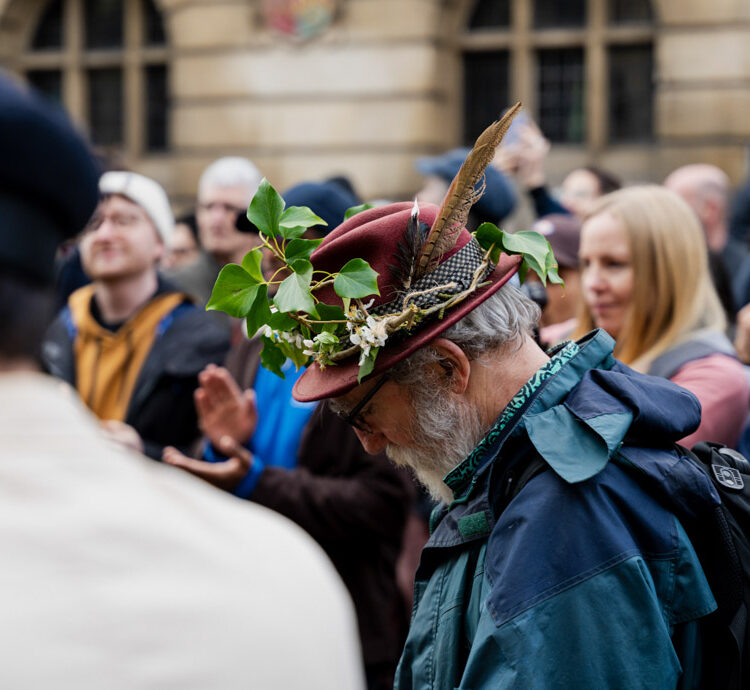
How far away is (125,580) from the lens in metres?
1.11

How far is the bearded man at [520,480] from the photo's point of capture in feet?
6.17

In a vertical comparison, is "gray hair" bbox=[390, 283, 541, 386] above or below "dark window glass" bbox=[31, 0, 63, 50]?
below

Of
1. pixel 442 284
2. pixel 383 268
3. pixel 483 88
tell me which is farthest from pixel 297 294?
pixel 483 88

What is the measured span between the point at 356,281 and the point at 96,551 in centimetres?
116

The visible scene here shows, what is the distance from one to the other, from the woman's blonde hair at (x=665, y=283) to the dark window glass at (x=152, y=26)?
9.70 metres

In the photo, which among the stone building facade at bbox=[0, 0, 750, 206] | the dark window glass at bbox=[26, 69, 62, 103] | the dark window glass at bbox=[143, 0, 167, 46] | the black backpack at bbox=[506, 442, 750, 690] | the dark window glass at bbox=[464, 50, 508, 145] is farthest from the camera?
the dark window glass at bbox=[26, 69, 62, 103]

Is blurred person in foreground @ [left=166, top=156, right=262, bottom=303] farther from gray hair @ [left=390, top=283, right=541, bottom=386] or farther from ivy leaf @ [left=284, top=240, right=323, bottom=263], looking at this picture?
gray hair @ [left=390, top=283, right=541, bottom=386]

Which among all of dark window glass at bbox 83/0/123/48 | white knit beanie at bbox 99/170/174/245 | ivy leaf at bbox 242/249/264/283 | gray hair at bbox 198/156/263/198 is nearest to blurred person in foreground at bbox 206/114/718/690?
ivy leaf at bbox 242/249/264/283

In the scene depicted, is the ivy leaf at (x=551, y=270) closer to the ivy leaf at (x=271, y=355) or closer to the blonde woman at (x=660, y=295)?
the ivy leaf at (x=271, y=355)

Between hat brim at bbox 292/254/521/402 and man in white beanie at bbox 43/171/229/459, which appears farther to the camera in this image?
man in white beanie at bbox 43/171/229/459

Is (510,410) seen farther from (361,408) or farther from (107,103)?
(107,103)

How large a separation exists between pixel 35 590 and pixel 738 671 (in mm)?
1282

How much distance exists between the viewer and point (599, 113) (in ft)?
36.1

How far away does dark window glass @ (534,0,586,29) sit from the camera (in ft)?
36.2
